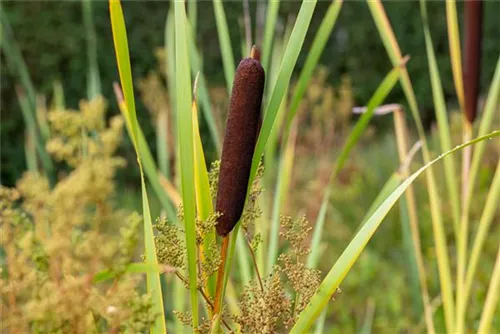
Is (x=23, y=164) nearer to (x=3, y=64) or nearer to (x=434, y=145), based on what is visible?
(x=3, y=64)

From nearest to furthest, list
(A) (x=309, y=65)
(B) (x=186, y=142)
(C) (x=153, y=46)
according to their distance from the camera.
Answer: (B) (x=186, y=142) → (A) (x=309, y=65) → (C) (x=153, y=46)

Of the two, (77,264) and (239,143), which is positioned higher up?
(239,143)

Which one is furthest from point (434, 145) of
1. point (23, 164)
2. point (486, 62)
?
point (23, 164)

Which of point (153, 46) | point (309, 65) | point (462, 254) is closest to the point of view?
point (309, 65)

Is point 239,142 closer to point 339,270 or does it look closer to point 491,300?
point 339,270

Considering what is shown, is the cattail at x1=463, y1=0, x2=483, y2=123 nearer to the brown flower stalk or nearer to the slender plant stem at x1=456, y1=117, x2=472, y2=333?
the slender plant stem at x1=456, y1=117, x2=472, y2=333

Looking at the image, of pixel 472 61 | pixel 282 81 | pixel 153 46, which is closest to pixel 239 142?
pixel 282 81
